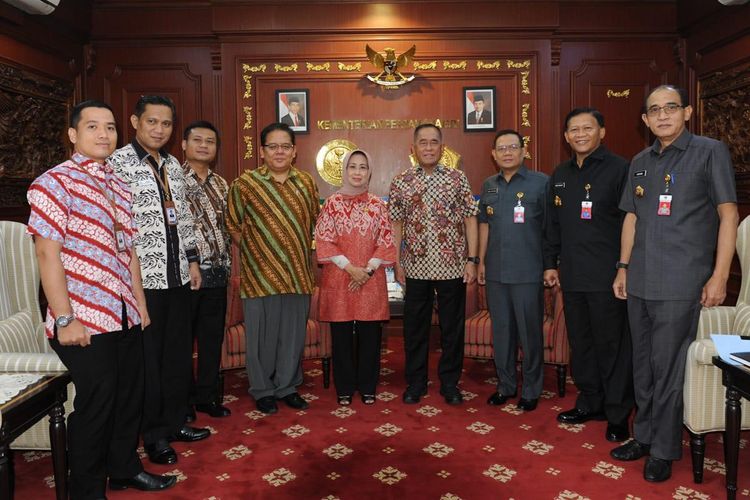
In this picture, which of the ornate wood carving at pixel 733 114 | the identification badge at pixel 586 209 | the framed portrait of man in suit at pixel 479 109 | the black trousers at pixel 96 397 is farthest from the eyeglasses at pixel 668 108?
the framed portrait of man in suit at pixel 479 109

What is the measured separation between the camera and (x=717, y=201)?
225 centimetres

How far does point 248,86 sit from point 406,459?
3.68 metres

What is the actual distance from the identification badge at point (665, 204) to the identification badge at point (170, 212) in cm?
204

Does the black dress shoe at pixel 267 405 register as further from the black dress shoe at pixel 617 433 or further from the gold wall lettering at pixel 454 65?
the gold wall lettering at pixel 454 65

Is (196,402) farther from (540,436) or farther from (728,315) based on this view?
(728,315)

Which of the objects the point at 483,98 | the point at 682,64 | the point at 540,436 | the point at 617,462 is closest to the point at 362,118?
the point at 483,98

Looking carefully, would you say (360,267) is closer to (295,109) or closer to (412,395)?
(412,395)

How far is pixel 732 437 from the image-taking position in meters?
2.17

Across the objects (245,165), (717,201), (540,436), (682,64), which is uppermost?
(682,64)

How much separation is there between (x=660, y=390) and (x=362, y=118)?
3.56 m

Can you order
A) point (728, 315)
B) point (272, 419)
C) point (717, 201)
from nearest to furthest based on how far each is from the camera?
point (717, 201) < point (728, 315) < point (272, 419)

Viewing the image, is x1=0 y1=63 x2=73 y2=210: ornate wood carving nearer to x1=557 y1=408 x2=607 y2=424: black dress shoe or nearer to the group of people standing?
the group of people standing

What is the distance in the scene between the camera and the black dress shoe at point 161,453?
8.61 ft

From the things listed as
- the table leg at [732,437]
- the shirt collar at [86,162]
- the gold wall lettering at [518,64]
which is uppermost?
the gold wall lettering at [518,64]
